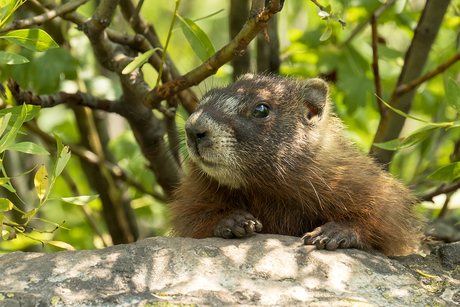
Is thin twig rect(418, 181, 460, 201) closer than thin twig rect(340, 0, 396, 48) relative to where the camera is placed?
Yes

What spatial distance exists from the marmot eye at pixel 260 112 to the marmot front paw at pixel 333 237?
1103mm

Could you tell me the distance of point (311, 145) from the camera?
4.38m

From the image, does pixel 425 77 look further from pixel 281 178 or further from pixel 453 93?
pixel 281 178

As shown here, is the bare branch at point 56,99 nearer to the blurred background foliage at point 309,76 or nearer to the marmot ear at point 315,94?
the blurred background foliage at point 309,76

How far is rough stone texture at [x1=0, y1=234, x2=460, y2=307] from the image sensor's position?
102 inches

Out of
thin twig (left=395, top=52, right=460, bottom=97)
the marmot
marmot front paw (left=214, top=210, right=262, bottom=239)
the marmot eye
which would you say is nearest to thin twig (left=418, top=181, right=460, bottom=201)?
the marmot

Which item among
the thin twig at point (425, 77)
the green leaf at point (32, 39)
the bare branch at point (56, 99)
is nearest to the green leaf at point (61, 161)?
the green leaf at point (32, 39)

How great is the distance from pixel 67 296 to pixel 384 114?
4135 millimetres

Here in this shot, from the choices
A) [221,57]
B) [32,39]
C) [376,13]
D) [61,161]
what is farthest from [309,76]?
[61,161]

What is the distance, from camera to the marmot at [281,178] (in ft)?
12.8

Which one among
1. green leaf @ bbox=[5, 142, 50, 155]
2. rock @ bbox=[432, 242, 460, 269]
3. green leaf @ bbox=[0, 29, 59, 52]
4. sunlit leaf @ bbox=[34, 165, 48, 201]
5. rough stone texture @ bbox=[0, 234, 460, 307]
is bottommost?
rock @ bbox=[432, 242, 460, 269]

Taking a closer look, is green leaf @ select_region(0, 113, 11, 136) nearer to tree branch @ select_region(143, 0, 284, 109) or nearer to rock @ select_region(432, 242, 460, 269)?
tree branch @ select_region(143, 0, 284, 109)

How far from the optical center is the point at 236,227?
3.64 metres

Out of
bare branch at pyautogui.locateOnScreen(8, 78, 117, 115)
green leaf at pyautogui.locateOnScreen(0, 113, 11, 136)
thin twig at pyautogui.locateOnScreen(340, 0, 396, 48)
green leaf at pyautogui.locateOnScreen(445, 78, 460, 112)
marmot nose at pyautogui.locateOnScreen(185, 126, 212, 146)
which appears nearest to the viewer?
green leaf at pyautogui.locateOnScreen(0, 113, 11, 136)
